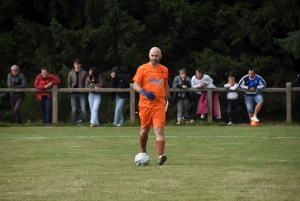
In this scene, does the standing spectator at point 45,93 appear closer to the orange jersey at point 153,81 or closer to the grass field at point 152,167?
the grass field at point 152,167

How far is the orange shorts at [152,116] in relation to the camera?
515 inches

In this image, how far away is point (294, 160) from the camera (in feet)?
43.5

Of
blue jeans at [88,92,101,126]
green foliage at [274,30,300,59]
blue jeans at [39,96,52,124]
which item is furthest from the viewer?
green foliage at [274,30,300,59]

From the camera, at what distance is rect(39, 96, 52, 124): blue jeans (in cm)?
2596

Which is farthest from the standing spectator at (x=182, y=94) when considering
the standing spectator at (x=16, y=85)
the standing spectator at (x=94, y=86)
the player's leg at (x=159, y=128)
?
the player's leg at (x=159, y=128)

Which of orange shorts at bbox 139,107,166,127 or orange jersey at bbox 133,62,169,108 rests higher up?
orange jersey at bbox 133,62,169,108

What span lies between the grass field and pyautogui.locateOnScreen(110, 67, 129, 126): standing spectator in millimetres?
4432

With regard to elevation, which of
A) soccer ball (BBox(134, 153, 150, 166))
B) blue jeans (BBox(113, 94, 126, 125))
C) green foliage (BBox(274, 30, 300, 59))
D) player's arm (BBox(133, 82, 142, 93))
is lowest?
soccer ball (BBox(134, 153, 150, 166))

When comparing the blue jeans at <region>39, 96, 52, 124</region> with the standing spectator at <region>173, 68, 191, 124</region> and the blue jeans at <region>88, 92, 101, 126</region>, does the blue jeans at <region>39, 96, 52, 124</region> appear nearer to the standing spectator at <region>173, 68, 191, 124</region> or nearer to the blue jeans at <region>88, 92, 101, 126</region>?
the blue jeans at <region>88, 92, 101, 126</region>

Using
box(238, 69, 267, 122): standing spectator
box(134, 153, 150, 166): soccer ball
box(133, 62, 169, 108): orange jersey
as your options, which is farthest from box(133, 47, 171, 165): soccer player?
box(238, 69, 267, 122): standing spectator

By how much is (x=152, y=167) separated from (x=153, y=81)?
147cm

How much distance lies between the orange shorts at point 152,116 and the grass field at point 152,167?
0.69m

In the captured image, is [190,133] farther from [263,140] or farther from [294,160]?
[294,160]

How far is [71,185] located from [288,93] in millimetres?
16673
